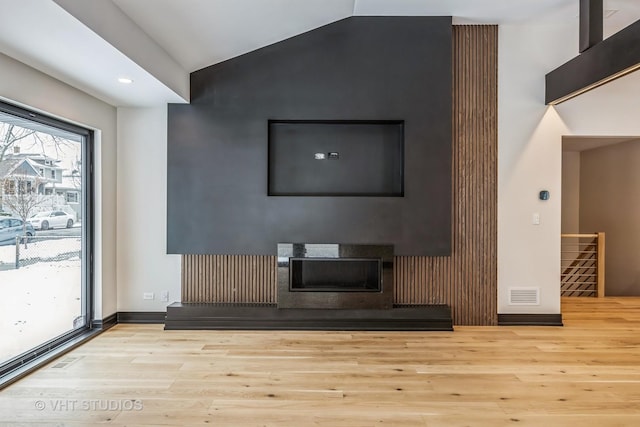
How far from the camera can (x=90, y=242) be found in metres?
4.25

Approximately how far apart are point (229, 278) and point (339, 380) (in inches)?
75.3

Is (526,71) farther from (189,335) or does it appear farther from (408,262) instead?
(189,335)

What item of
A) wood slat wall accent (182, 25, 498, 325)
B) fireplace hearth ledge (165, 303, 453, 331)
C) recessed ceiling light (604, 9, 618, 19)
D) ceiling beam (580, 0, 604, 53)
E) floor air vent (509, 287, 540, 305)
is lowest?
fireplace hearth ledge (165, 303, 453, 331)

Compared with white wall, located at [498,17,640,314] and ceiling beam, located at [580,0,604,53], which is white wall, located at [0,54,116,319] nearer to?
white wall, located at [498,17,640,314]

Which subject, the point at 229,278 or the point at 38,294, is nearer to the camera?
the point at 38,294

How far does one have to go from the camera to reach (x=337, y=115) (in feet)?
14.1

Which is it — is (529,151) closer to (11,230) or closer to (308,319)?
(308,319)

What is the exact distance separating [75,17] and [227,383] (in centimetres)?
257

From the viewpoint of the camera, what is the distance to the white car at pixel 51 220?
3476 mm

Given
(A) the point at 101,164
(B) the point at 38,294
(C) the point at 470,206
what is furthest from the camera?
(C) the point at 470,206

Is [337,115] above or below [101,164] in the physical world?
above

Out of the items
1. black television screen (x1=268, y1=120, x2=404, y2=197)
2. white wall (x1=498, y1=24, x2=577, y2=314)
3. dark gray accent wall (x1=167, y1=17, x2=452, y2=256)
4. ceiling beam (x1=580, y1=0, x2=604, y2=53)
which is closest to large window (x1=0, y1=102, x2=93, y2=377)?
dark gray accent wall (x1=167, y1=17, x2=452, y2=256)

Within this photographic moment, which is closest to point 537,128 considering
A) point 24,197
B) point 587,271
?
point 587,271

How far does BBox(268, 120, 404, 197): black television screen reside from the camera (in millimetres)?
4500
